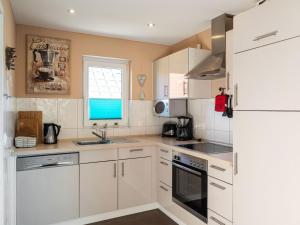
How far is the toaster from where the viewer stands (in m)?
3.46

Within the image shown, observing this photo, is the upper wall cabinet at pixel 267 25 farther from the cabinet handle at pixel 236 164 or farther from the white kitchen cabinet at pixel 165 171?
the white kitchen cabinet at pixel 165 171

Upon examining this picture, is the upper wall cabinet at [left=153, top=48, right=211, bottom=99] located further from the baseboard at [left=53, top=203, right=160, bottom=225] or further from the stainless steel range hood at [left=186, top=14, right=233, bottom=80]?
the baseboard at [left=53, top=203, right=160, bottom=225]

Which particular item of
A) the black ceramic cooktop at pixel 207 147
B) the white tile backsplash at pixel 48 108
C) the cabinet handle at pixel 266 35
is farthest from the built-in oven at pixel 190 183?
the white tile backsplash at pixel 48 108

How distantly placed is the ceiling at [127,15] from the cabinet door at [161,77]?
1.34 ft

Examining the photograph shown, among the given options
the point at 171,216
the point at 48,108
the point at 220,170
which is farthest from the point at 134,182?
the point at 48,108

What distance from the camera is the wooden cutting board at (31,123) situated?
269 cm

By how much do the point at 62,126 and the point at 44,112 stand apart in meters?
0.29

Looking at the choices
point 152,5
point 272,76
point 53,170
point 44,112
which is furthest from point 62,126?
point 272,76

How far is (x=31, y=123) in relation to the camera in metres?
2.73

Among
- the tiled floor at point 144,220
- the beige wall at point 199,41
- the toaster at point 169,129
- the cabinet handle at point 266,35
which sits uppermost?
the beige wall at point 199,41

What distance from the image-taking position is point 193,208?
2.39 meters

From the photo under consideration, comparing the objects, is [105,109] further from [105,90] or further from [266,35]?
[266,35]

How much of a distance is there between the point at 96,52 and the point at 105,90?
54cm

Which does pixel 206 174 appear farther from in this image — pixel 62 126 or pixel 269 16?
pixel 62 126
